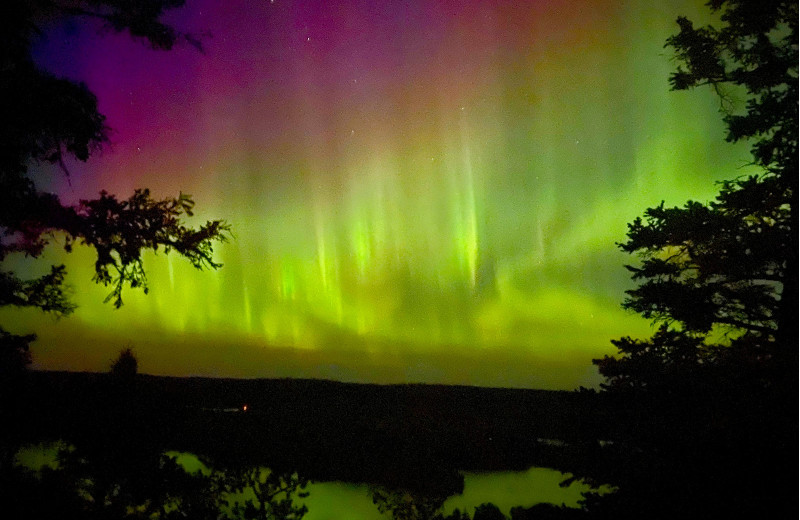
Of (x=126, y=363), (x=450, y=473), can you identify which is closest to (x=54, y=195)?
(x=126, y=363)

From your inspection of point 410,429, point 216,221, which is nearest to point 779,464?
point 216,221

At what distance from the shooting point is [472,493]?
50.3ft

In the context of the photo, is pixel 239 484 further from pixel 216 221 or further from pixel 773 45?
pixel 773 45

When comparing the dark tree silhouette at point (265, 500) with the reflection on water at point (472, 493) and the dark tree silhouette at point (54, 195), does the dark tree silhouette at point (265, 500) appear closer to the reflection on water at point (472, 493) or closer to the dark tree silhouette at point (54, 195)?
the reflection on water at point (472, 493)

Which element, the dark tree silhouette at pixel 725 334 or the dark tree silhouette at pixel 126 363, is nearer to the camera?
the dark tree silhouette at pixel 725 334

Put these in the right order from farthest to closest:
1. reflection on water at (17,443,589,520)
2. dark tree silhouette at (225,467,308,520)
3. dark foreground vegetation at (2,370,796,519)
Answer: reflection on water at (17,443,589,520) < dark tree silhouette at (225,467,308,520) < dark foreground vegetation at (2,370,796,519)

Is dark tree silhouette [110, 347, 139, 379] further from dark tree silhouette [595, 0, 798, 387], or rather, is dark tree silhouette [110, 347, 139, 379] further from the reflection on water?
dark tree silhouette [595, 0, 798, 387]

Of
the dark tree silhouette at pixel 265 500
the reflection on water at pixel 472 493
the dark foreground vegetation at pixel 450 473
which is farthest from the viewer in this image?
the reflection on water at pixel 472 493

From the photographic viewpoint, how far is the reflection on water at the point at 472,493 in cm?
1323

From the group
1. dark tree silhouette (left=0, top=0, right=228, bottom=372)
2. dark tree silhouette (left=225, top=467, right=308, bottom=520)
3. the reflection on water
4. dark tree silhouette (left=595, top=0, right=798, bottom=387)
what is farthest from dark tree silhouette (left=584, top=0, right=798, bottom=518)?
the reflection on water

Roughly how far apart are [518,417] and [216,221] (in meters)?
22.8

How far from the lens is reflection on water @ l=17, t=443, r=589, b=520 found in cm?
1323

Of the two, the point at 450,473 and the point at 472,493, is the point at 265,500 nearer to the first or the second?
the point at 450,473

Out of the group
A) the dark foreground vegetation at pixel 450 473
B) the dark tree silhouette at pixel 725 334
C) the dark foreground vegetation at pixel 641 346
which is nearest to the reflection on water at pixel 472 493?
the dark foreground vegetation at pixel 450 473
